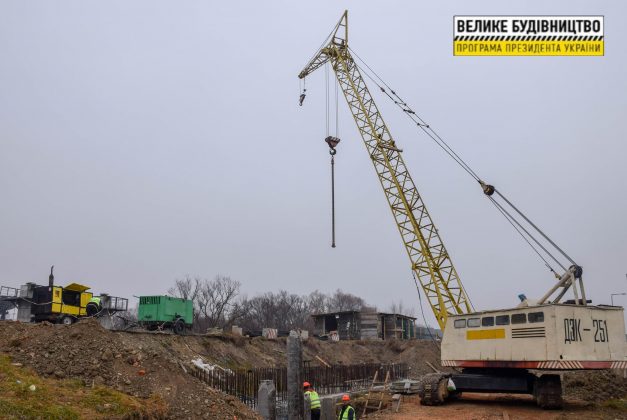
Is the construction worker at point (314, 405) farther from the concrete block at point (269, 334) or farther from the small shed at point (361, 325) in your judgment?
the small shed at point (361, 325)

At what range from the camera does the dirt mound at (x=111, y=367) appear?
52.7 ft

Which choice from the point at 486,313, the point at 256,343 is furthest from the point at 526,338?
the point at 256,343

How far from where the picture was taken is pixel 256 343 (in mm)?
35875

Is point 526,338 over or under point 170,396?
over

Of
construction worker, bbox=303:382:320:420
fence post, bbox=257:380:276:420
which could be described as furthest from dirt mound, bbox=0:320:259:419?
construction worker, bbox=303:382:320:420

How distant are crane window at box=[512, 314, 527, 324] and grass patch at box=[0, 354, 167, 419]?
Answer: 1253 centimetres

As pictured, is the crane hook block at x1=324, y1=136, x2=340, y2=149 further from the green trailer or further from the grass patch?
the grass patch

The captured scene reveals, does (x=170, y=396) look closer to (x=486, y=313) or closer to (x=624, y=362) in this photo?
(x=486, y=313)

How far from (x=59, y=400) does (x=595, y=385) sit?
22578 millimetres

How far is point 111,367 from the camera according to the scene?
17.2 metres

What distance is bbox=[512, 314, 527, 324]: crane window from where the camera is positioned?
60.8 feet

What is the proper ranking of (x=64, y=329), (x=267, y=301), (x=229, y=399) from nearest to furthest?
(x=229, y=399) → (x=64, y=329) → (x=267, y=301)

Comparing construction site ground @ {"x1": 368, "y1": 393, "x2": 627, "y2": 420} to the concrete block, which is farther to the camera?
the concrete block

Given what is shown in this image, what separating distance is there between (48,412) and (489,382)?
15.5m
